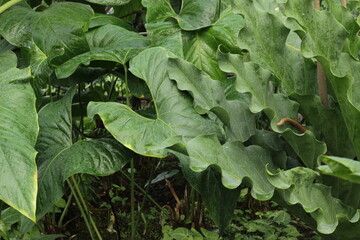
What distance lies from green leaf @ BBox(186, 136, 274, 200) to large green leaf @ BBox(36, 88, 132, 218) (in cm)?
24

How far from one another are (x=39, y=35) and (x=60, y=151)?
0.34 meters

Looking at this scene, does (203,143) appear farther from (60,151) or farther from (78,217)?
(78,217)

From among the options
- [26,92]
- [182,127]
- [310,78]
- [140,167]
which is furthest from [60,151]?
[140,167]

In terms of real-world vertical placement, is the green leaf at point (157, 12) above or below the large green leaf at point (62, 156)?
above

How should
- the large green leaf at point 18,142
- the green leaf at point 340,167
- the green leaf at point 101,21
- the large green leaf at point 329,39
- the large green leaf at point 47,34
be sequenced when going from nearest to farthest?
1. the green leaf at point 340,167
2. the large green leaf at point 18,142
3. the large green leaf at point 329,39
4. the large green leaf at point 47,34
5. the green leaf at point 101,21

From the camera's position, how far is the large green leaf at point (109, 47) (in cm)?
121

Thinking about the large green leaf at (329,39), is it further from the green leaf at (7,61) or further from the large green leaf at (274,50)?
the green leaf at (7,61)

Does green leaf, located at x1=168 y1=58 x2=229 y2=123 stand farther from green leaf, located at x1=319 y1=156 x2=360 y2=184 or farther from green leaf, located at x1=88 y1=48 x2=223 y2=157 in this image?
green leaf, located at x1=319 y1=156 x2=360 y2=184

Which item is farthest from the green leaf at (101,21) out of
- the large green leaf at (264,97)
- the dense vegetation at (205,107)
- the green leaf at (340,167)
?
the green leaf at (340,167)

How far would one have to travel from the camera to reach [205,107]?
44.2 inches

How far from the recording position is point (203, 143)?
97 cm

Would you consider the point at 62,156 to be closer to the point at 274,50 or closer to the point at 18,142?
the point at 18,142

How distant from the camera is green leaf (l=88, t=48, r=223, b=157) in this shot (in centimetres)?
104

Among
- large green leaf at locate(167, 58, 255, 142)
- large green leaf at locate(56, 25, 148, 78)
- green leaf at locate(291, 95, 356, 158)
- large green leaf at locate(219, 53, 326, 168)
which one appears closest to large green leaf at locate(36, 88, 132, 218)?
large green leaf at locate(56, 25, 148, 78)
